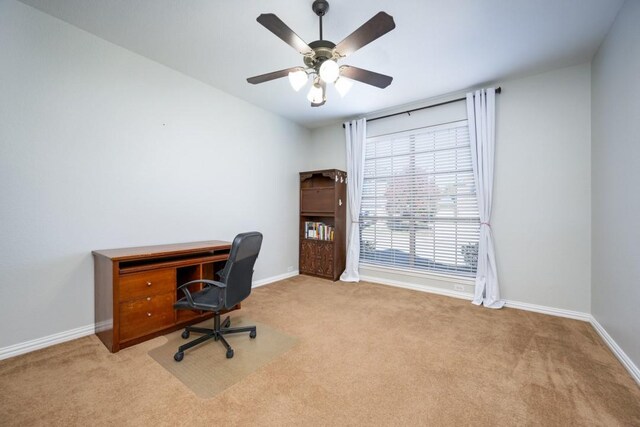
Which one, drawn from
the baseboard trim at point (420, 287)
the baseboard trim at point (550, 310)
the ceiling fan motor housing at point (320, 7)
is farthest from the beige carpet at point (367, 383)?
the ceiling fan motor housing at point (320, 7)

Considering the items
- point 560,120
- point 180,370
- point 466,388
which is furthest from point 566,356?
point 180,370

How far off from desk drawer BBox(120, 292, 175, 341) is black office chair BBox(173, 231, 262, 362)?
254 mm

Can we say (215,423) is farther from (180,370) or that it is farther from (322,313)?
(322,313)

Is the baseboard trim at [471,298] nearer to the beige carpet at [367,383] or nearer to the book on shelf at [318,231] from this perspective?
the beige carpet at [367,383]

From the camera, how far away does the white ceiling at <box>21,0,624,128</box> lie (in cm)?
208

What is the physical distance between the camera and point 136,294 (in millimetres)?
2217

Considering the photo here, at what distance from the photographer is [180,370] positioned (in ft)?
6.16

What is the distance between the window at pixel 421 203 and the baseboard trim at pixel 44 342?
369 cm

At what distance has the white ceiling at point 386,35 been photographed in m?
2.08

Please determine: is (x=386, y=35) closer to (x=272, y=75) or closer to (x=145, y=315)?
(x=272, y=75)

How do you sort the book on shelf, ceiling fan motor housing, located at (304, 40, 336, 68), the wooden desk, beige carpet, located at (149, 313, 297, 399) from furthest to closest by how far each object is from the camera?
the book on shelf → the wooden desk → ceiling fan motor housing, located at (304, 40, 336, 68) → beige carpet, located at (149, 313, 297, 399)

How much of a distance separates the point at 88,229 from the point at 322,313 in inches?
99.8

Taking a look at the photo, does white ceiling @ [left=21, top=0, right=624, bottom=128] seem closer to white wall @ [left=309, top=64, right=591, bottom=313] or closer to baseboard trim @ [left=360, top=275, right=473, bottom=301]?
white wall @ [left=309, top=64, right=591, bottom=313]

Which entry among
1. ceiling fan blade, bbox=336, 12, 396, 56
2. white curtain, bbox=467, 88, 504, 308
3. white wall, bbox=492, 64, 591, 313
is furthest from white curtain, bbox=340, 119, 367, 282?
ceiling fan blade, bbox=336, 12, 396, 56
